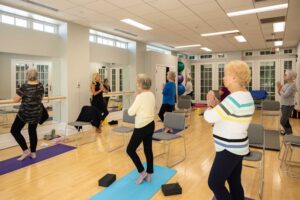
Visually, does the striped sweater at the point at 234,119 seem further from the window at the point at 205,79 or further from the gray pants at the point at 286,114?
the window at the point at 205,79

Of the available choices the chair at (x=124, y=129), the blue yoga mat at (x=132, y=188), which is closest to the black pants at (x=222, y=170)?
the blue yoga mat at (x=132, y=188)

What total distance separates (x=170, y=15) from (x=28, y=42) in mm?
3207

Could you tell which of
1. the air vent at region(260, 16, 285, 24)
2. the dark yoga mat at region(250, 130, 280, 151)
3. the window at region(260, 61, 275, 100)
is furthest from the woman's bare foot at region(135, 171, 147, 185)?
the window at region(260, 61, 275, 100)

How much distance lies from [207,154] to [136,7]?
321 centimetres

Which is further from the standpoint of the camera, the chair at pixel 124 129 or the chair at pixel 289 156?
the chair at pixel 124 129

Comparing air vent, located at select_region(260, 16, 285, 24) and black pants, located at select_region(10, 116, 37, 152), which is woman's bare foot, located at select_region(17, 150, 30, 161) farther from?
air vent, located at select_region(260, 16, 285, 24)

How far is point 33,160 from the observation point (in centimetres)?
377

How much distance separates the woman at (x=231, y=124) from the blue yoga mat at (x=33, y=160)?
316 centimetres

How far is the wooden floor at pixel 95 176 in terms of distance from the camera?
2684 mm

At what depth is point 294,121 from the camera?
7.25 metres

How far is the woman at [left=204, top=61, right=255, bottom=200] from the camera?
1.62 meters

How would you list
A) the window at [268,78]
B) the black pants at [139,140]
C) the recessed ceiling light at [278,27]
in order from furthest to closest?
1. the window at [268,78]
2. the recessed ceiling light at [278,27]
3. the black pants at [139,140]

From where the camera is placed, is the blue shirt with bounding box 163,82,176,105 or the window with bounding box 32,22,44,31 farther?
the window with bounding box 32,22,44,31

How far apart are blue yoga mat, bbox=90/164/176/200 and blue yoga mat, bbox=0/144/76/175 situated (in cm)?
167
